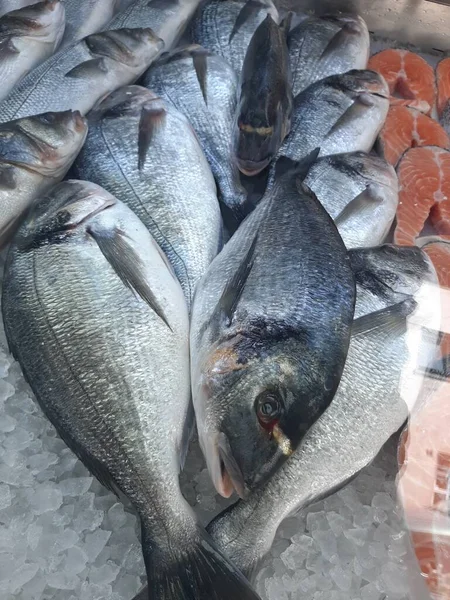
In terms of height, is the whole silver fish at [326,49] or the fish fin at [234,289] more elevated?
the whole silver fish at [326,49]

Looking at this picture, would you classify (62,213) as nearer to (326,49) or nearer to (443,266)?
(443,266)

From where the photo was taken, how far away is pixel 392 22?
2.42m

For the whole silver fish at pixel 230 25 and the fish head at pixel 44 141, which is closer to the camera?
the fish head at pixel 44 141

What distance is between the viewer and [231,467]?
112 cm

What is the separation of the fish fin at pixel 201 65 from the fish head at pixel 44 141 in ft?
1.43

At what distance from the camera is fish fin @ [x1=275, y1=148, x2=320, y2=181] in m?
1.56

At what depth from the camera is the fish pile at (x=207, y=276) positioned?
1156 millimetres

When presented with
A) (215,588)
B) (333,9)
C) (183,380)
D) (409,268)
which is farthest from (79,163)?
(333,9)

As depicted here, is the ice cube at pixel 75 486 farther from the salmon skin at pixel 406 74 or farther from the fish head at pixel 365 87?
the salmon skin at pixel 406 74

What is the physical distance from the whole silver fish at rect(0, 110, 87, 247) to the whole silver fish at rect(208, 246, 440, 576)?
0.91 m

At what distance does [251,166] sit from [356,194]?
35cm

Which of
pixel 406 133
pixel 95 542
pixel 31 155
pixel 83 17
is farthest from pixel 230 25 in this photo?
pixel 95 542

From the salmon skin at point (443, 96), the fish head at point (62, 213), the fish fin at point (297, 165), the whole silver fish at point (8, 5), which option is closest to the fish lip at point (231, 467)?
the fish head at point (62, 213)

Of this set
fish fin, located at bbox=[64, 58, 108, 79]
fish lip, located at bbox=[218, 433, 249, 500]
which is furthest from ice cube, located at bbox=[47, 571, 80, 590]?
fish fin, located at bbox=[64, 58, 108, 79]
